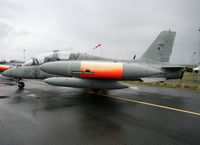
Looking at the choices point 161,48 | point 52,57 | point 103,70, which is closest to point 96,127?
A: point 103,70

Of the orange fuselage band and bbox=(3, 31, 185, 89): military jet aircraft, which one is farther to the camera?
bbox=(3, 31, 185, 89): military jet aircraft

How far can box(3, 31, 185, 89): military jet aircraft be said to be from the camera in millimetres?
7270

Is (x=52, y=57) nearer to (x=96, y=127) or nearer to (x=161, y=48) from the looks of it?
(x=96, y=127)

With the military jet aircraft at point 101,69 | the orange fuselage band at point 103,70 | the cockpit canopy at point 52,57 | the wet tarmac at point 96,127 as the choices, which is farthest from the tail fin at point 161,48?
the cockpit canopy at point 52,57

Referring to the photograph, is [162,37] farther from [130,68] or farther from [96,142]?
[96,142]

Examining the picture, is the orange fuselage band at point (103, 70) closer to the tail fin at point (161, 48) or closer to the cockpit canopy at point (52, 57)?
the cockpit canopy at point (52, 57)

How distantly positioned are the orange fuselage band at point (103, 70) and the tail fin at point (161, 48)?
3.24 m

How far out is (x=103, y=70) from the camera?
712 cm

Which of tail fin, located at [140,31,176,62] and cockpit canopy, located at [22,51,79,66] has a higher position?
tail fin, located at [140,31,176,62]

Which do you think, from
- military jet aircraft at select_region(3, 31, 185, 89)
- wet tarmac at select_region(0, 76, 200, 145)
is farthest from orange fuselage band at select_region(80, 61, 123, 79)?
wet tarmac at select_region(0, 76, 200, 145)

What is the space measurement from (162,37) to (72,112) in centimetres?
772

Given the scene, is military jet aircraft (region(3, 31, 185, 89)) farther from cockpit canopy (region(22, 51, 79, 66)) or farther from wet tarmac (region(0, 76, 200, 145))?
wet tarmac (region(0, 76, 200, 145))

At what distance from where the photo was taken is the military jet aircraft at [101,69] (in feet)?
23.9

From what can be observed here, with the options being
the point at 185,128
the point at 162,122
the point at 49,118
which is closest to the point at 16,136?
the point at 49,118
